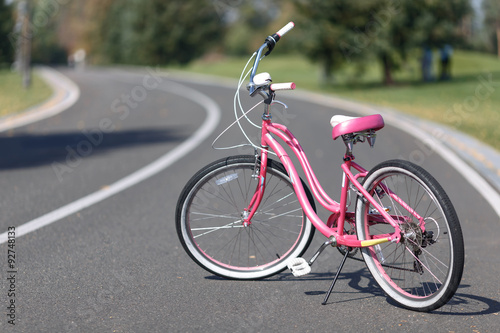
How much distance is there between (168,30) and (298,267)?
227ft

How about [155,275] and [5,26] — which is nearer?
[155,275]

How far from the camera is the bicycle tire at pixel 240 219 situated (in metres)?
5.02

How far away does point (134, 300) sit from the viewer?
180 inches

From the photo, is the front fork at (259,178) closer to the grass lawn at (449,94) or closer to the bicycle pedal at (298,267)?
the bicycle pedal at (298,267)

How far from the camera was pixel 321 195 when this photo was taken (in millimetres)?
4875

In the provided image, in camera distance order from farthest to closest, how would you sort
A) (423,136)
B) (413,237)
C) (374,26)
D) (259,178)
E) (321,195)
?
1. (374,26)
2. (423,136)
3. (259,178)
4. (321,195)
5. (413,237)

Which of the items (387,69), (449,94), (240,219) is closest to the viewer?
(240,219)

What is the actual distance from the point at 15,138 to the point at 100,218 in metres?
7.47

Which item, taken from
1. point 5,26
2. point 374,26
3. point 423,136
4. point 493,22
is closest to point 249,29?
point 493,22

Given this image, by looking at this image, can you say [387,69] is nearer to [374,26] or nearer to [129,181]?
[374,26]

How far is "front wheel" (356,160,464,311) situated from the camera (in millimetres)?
4145

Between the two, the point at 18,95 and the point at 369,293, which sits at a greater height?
the point at 369,293

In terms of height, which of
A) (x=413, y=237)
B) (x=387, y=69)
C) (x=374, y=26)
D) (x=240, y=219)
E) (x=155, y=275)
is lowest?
(x=155, y=275)

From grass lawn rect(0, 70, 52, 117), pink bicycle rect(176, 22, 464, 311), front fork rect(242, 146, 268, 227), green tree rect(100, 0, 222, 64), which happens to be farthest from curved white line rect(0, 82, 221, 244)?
green tree rect(100, 0, 222, 64)
